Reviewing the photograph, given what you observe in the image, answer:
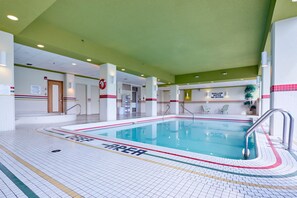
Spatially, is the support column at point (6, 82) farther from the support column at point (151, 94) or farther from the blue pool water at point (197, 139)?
the support column at point (151, 94)

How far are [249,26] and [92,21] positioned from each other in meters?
4.22

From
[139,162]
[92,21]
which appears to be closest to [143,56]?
[92,21]

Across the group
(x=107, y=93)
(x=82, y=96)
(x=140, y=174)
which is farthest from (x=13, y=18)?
(x=82, y=96)

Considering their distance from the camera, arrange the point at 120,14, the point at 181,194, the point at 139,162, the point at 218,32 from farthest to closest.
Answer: the point at 218,32 → the point at 120,14 → the point at 139,162 → the point at 181,194

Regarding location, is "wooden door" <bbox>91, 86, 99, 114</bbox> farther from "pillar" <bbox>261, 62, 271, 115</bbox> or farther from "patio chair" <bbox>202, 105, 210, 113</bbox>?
"patio chair" <bbox>202, 105, 210, 113</bbox>

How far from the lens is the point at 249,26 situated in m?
3.97

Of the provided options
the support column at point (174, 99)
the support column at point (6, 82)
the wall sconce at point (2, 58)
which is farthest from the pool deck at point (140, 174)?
the support column at point (174, 99)

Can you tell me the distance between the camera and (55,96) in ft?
27.1

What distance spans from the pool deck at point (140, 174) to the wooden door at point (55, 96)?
666 cm

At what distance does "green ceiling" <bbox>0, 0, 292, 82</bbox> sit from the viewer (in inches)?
121

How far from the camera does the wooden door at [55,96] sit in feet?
26.2

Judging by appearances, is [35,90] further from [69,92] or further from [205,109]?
[205,109]

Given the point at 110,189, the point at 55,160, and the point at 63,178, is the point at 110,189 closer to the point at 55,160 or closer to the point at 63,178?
the point at 63,178

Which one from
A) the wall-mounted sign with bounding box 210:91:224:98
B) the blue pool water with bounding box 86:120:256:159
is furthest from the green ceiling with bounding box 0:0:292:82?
the wall-mounted sign with bounding box 210:91:224:98
